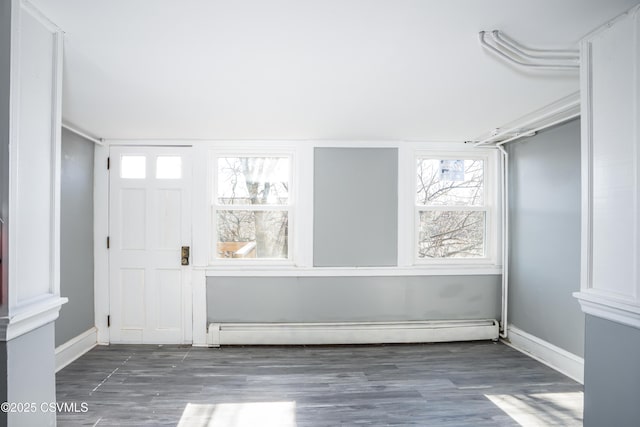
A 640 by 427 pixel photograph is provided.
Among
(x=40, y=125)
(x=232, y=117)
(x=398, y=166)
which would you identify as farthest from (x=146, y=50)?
(x=398, y=166)

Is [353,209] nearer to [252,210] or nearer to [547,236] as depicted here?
[252,210]

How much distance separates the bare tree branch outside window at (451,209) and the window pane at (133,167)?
124 inches

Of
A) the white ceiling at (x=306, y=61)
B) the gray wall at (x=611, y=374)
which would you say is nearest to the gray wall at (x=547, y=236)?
the white ceiling at (x=306, y=61)

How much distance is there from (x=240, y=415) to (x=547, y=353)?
2.90 meters

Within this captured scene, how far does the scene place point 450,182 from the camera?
380 cm

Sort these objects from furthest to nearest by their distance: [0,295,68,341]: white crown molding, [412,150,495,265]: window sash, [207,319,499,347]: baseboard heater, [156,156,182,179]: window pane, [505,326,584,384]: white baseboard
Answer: [412,150,495,265]: window sash
[156,156,182,179]: window pane
[207,319,499,347]: baseboard heater
[505,326,584,384]: white baseboard
[0,295,68,341]: white crown molding

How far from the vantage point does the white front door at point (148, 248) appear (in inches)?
138

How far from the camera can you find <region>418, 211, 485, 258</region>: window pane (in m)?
3.77

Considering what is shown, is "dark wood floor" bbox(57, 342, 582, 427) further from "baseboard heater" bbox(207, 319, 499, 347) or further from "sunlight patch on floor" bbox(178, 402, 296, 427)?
"baseboard heater" bbox(207, 319, 499, 347)

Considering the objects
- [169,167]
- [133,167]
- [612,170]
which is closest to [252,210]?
[169,167]

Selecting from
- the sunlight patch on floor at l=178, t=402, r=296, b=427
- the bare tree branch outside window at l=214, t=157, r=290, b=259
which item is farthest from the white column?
the bare tree branch outside window at l=214, t=157, r=290, b=259

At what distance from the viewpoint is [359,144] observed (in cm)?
362

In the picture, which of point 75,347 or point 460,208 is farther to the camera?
point 460,208

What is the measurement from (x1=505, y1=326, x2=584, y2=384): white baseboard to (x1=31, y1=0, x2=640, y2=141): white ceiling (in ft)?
7.26
